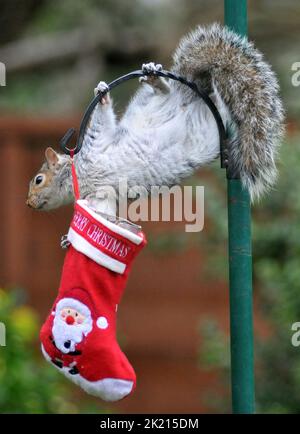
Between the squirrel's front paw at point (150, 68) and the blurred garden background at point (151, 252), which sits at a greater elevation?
A: the blurred garden background at point (151, 252)

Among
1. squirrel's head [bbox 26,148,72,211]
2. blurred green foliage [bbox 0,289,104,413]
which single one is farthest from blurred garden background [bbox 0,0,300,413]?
squirrel's head [bbox 26,148,72,211]

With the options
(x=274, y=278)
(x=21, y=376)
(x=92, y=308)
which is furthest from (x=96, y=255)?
(x=274, y=278)

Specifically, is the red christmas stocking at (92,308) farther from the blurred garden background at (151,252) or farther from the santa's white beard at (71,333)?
the blurred garden background at (151,252)

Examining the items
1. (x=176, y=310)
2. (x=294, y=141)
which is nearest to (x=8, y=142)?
(x=176, y=310)

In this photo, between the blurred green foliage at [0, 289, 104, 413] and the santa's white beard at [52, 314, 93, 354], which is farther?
the blurred green foliage at [0, 289, 104, 413]

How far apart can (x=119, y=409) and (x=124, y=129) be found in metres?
2.84

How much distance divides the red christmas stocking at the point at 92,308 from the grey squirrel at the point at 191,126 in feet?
0.31

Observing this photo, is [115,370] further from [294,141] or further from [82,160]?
[294,141]

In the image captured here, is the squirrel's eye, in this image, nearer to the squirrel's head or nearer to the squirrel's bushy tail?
the squirrel's head

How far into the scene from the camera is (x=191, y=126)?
1760mm

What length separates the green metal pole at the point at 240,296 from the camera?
1788 millimetres

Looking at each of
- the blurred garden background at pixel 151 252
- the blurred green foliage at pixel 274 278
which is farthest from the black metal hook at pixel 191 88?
the blurred green foliage at pixel 274 278

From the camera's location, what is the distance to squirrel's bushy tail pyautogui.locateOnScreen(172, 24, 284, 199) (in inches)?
68.6

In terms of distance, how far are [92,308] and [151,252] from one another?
247 cm
